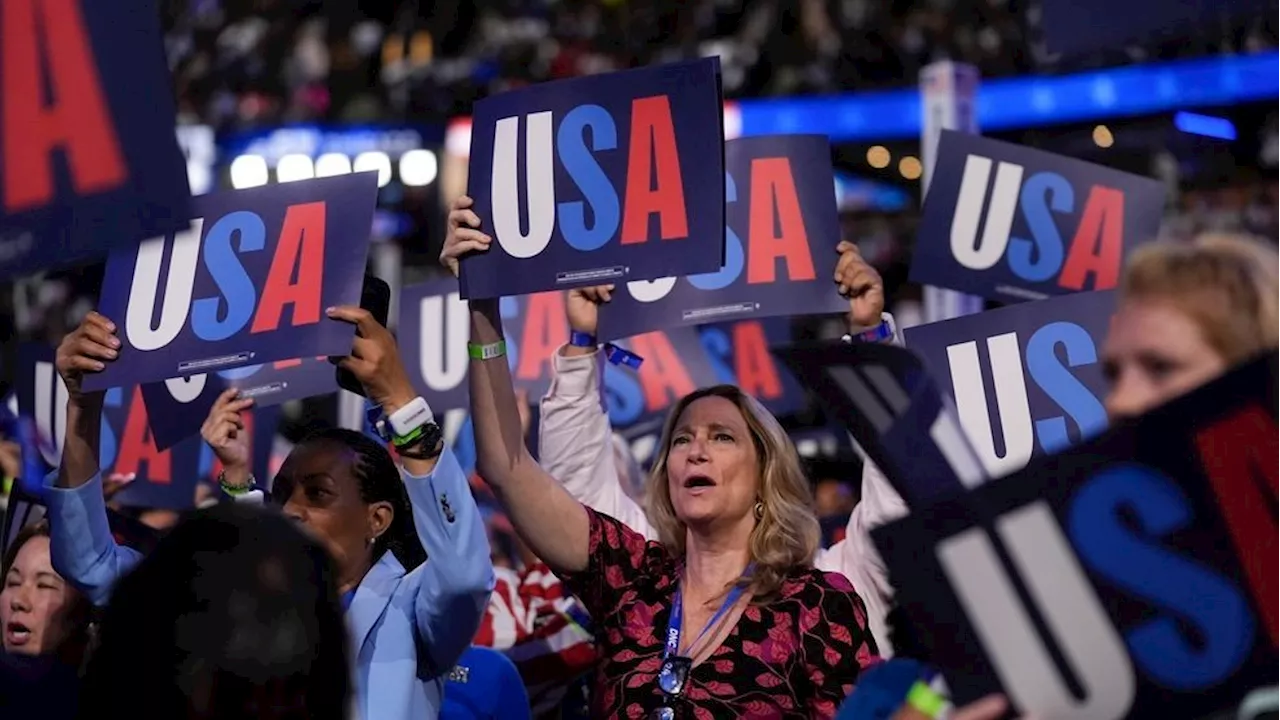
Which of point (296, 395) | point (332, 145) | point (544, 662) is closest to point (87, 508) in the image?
point (296, 395)

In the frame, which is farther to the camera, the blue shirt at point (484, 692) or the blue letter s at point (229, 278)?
the blue shirt at point (484, 692)

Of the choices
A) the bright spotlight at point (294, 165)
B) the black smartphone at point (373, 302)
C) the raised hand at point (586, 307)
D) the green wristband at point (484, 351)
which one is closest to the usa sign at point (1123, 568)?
the green wristband at point (484, 351)

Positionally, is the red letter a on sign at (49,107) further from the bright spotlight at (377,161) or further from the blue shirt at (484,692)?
the bright spotlight at (377,161)

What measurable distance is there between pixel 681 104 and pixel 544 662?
1.86 metres

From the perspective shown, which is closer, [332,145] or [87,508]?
[87,508]

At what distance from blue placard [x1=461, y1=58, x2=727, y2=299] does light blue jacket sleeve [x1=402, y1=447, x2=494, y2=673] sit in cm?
59

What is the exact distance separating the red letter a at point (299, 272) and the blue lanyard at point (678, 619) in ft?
2.84

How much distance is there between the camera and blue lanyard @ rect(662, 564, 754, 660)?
321cm

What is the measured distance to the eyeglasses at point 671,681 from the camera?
310 centimetres

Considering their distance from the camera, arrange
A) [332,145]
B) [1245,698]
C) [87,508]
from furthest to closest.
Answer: [332,145] → [87,508] → [1245,698]

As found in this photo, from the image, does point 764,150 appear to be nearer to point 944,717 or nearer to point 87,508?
point 87,508

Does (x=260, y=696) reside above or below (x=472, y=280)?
below

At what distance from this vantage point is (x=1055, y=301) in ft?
12.7

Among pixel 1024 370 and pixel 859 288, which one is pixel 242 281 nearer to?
pixel 859 288
